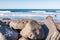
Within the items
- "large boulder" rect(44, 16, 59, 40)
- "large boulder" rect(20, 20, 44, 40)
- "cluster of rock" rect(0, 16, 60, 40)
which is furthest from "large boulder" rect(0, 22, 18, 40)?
"large boulder" rect(44, 16, 59, 40)

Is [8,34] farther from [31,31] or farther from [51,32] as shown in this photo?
[51,32]

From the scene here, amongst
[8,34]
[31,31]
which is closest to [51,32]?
[31,31]

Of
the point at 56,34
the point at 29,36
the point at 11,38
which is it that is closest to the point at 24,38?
the point at 29,36

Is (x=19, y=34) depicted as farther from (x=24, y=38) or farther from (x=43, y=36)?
(x=43, y=36)

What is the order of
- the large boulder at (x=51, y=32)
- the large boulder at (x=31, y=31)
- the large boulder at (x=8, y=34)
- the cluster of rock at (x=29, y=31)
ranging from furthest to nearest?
the large boulder at (x=51, y=32) → the large boulder at (x=31, y=31) → the cluster of rock at (x=29, y=31) → the large boulder at (x=8, y=34)

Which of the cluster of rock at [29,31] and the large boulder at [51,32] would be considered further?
the large boulder at [51,32]

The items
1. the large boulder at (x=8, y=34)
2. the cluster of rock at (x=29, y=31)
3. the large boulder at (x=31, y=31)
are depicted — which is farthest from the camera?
the large boulder at (x=31, y=31)

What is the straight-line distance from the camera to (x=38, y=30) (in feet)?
17.0

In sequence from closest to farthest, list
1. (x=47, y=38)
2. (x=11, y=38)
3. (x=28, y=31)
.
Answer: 1. (x=11, y=38)
2. (x=28, y=31)
3. (x=47, y=38)

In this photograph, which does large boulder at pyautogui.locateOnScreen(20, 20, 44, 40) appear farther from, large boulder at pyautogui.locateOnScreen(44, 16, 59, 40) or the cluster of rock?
large boulder at pyautogui.locateOnScreen(44, 16, 59, 40)

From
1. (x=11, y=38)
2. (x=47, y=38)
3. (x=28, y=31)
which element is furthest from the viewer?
(x=47, y=38)

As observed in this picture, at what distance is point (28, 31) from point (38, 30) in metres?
0.29

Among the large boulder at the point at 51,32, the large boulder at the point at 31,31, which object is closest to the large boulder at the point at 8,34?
the large boulder at the point at 31,31

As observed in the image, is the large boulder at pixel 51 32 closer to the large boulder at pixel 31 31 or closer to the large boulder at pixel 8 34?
the large boulder at pixel 31 31
